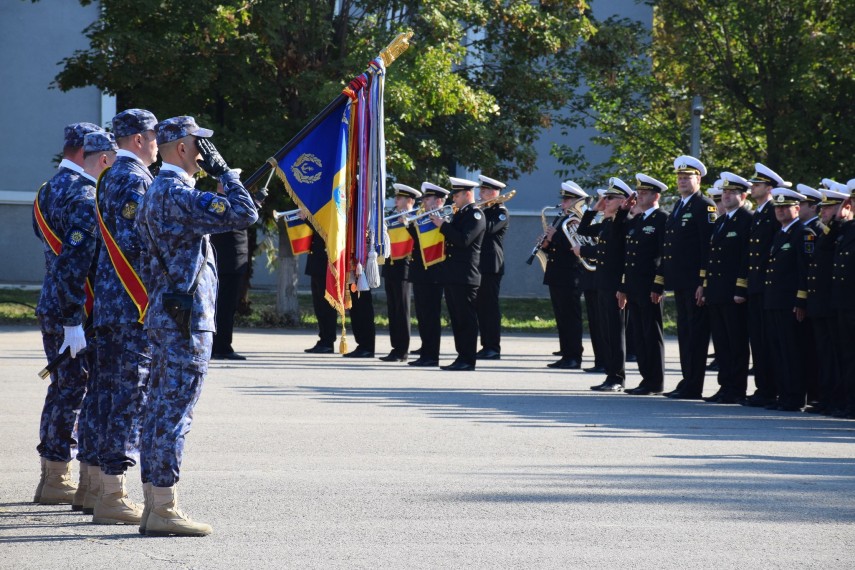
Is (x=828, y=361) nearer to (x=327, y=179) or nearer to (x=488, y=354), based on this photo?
(x=327, y=179)

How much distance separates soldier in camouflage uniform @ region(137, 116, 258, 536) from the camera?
21.0 feet

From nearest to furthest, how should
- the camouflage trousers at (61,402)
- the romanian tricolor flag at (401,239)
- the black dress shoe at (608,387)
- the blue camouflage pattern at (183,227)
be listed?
the blue camouflage pattern at (183,227) < the camouflage trousers at (61,402) < the black dress shoe at (608,387) < the romanian tricolor flag at (401,239)

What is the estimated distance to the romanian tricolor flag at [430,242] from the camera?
51.5 ft

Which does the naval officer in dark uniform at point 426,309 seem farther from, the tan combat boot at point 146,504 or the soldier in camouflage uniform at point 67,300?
the tan combat boot at point 146,504

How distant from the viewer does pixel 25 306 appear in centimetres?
2392

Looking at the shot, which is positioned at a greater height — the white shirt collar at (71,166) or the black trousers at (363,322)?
the white shirt collar at (71,166)

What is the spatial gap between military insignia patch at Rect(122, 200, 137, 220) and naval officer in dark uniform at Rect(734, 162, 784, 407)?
7322 millimetres

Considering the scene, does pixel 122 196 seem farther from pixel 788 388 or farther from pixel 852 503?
pixel 788 388

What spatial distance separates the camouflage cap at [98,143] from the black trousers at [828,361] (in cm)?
707

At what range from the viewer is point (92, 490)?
7121 millimetres

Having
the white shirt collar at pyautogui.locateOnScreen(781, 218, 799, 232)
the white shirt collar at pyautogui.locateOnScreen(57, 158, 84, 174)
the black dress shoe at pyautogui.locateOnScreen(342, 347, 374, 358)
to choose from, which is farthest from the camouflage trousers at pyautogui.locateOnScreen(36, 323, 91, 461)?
the black dress shoe at pyautogui.locateOnScreen(342, 347, 374, 358)

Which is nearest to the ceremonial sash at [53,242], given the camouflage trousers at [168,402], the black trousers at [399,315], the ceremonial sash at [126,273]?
the ceremonial sash at [126,273]

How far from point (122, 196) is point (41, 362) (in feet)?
28.4

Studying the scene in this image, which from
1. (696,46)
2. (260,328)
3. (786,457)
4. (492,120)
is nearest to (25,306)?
(260,328)
